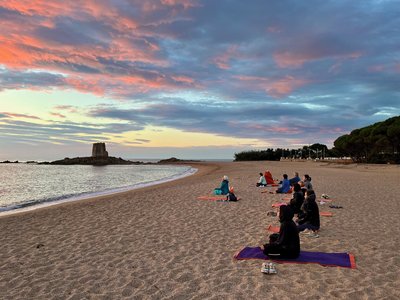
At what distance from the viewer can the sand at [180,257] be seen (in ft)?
18.7

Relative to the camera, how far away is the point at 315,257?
23.9 feet

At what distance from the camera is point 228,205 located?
15.2 m

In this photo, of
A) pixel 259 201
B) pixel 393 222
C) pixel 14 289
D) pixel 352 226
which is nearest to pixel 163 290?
pixel 14 289

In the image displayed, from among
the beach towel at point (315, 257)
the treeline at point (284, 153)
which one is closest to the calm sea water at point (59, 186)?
the beach towel at point (315, 257)

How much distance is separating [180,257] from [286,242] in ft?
7.63

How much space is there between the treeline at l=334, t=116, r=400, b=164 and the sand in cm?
5735

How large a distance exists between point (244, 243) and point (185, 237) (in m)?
1.71

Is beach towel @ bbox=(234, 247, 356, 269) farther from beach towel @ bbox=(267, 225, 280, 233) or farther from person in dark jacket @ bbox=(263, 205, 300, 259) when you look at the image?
beach towel @ bbox=(267, 225, 280, 233)

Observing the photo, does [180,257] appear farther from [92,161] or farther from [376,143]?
[92,161]

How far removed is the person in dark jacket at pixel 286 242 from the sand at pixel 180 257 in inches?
13.4

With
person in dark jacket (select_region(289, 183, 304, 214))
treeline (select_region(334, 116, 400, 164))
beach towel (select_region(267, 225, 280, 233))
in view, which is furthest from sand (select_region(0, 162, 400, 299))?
treeline (select_region(334, 116, 400, 164))

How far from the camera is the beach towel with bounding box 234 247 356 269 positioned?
22.6 ft

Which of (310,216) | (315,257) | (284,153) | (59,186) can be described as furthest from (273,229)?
(284,153)

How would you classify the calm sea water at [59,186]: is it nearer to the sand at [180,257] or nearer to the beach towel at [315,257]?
the sand at [180,257]
